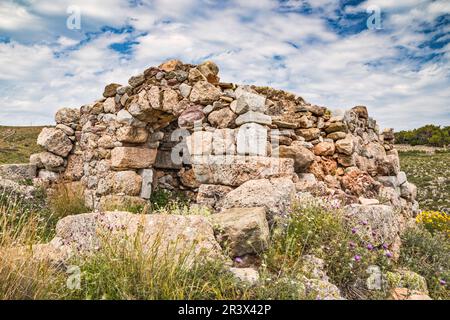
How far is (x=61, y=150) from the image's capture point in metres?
8.14

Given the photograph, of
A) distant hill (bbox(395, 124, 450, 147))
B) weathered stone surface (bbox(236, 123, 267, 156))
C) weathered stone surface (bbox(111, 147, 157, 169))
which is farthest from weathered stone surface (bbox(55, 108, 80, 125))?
distant hill (bbox(395, 124, 450, 147))

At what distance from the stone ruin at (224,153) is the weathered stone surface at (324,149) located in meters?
0.02

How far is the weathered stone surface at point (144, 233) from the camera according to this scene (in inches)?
110

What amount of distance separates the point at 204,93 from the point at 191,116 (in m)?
0.42

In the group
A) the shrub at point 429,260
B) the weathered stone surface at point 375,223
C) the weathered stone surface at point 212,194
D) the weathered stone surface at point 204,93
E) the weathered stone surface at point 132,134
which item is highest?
the weathered stone surface at point 204,93

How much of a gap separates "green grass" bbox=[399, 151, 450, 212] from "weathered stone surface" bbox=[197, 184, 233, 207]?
42.2ft

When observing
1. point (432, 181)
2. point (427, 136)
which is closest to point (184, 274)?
point (432, 181)

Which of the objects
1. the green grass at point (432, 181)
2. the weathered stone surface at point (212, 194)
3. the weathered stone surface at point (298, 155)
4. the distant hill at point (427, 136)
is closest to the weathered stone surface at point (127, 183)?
the weathered stone surface at point (212, 194)

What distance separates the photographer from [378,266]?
3203mm

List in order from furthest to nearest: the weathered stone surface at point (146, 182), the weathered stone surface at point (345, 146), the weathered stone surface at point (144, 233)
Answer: the weathered stone surface at point (146, 182) < the weathered stone surface at point (345, 146) < the weathered stone surface at point (144, 233)

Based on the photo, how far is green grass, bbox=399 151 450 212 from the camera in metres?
16.0

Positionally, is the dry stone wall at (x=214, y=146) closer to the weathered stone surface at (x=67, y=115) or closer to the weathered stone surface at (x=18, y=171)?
the weathered stone surface at (x=67, y=115)
